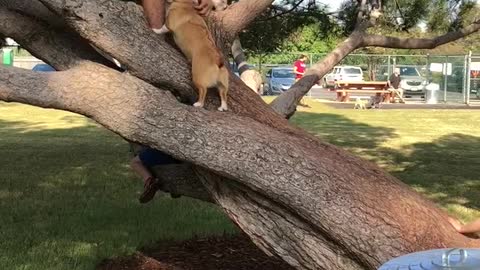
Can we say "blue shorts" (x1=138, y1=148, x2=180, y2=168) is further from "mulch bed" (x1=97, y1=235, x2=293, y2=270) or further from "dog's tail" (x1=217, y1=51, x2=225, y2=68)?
"dog's tail" (x1=217, y1=51, x2=225, y2=68)

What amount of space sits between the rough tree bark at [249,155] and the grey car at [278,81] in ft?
98.0

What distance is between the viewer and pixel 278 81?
3528cm

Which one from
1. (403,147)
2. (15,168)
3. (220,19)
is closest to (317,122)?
(403,147)

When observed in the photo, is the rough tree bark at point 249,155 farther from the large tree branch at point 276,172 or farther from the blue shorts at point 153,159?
the blue shorts at point 153,159

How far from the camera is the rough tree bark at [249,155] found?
3.84 m

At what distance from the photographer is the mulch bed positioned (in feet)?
18.5

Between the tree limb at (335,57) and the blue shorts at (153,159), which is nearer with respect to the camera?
the blue shorts at (153,159)

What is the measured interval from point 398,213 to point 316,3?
505cm

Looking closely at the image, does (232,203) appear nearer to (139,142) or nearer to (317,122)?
(139,142)

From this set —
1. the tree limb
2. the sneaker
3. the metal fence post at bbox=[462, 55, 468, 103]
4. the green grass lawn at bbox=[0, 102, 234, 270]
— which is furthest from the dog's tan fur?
the metal fence post at bbox=[462, 55, 468, 103]

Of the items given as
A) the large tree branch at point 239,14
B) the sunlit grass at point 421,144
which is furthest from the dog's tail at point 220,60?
the sunlit grass at point 421,144

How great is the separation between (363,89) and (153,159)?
82.5 ft

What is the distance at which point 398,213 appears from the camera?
387 cm

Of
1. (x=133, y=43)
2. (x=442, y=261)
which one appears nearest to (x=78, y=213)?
(x=133, y=43)
